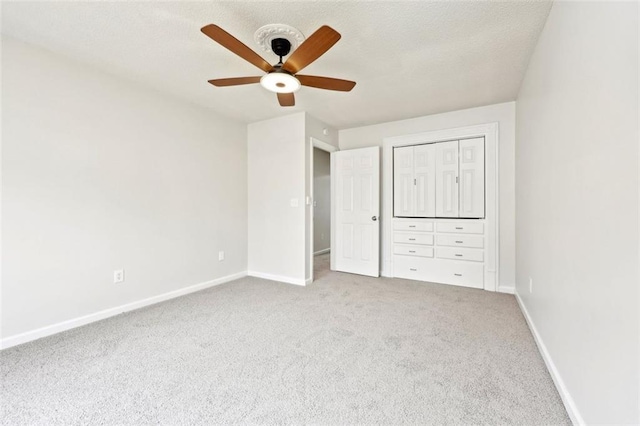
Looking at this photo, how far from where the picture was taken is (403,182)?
4.04 m

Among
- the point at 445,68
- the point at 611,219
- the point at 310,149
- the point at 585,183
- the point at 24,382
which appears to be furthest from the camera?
the point at 310,149

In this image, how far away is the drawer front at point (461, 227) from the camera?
355 centimetres

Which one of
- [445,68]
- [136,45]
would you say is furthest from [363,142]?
[136,45]

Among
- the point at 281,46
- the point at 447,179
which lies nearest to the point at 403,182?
the point at 447,179

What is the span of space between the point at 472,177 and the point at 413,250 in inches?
49.2

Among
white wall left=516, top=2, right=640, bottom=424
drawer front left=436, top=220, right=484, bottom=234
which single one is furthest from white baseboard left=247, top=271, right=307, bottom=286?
white wall left=516, top=2, right=640, bottom=424

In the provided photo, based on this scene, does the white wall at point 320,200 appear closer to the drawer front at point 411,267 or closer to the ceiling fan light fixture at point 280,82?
the drawer front at point 411,267

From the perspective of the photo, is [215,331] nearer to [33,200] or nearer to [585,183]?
[33,200]

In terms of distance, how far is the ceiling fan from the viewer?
1573mm

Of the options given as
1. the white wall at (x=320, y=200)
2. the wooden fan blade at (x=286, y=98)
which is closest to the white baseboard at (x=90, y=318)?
the wooden fan blade at (x=286, y=98)

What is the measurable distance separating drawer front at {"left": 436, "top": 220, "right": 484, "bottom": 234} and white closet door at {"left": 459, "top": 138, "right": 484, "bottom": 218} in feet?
0.37

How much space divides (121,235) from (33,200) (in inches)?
27.9

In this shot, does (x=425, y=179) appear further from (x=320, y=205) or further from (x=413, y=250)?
(x=320, y=205)

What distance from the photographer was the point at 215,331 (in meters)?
2.34
